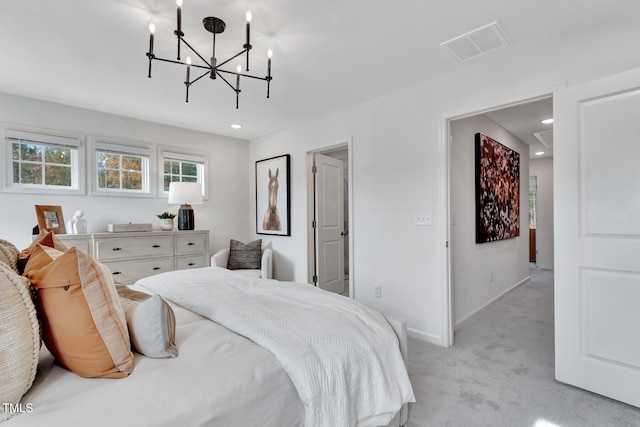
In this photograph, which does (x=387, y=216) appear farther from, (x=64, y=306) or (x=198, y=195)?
(x=64, y=306)

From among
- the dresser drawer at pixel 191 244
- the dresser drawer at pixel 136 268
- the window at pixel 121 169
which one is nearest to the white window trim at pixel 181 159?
the window at pixel 121 169

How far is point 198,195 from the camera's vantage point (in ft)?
12.7

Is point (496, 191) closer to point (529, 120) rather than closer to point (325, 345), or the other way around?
point (529, 120)

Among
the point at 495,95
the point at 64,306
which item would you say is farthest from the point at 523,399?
the point at 64,306

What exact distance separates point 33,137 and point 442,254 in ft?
13.6

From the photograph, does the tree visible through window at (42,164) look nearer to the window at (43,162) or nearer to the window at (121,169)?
the window at (43,162)

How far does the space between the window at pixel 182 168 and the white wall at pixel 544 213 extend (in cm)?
Result: 646

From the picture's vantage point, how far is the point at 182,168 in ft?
14.1

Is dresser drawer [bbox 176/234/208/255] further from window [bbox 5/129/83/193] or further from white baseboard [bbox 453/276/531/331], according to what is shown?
white baseboard [bbox 453/276/531/331]

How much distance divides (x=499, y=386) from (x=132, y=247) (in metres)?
3.55

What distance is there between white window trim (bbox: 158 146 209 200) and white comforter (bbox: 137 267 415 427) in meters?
2.66

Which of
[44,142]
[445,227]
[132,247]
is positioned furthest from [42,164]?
[445,227]

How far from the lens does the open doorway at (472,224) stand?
3.10m

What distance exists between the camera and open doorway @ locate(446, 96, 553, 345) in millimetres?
3102
